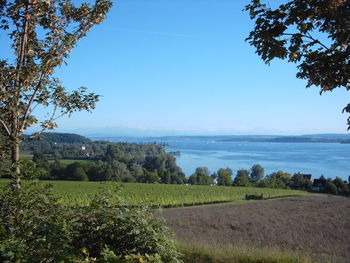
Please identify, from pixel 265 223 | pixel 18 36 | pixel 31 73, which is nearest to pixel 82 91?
pixel 31 73

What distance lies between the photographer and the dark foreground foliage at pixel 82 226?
340cm

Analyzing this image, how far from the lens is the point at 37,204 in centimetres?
400

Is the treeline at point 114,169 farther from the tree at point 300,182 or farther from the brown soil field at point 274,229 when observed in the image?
the tree at point 300,182

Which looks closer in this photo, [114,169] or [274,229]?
[274,229]

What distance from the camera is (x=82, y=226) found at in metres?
4.00

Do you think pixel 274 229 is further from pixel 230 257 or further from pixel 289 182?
pixel 289 182

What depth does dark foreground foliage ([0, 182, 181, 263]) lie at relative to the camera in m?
3.40

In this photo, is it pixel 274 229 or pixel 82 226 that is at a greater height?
pixel 82 226

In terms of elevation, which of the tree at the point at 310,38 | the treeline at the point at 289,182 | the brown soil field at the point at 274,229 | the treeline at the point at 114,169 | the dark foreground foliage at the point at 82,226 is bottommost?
the treeline at the point at 289,182

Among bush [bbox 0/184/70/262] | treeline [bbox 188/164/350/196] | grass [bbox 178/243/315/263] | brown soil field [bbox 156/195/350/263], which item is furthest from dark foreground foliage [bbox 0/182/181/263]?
treeline [bbox 188/164/350/196]

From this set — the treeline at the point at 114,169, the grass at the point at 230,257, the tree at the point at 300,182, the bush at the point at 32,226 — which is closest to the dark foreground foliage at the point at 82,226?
the bush at the point at 32,226

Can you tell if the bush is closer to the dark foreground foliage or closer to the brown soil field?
the dark foreground foliage

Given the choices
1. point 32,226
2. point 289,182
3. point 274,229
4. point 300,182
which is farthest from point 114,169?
point 32,226

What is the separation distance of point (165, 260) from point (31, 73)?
3721mm
